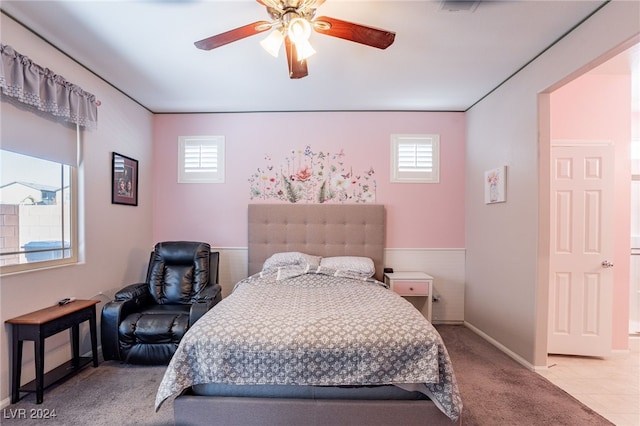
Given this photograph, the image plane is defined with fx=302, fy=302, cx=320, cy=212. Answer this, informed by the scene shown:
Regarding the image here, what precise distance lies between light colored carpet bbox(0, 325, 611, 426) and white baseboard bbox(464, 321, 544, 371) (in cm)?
5

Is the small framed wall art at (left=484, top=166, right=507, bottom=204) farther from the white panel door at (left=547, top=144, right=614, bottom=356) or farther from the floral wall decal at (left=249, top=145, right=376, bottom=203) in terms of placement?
the floral wall decal at (left=249, top=145, right=376, bottom=203)

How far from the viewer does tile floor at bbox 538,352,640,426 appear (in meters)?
2.14

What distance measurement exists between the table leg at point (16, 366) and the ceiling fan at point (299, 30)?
7.84 feet

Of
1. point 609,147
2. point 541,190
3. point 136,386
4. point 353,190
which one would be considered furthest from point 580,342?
point 136,386

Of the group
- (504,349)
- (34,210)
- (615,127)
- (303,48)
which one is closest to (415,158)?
(615,127)

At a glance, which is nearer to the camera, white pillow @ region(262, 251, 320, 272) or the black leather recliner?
the black leather recliner

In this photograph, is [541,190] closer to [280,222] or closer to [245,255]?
[280,222]

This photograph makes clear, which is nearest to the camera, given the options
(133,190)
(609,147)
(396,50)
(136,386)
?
(136,386)

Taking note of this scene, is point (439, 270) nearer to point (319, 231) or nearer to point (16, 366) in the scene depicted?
point (319, 231)

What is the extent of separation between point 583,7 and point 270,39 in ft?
6.90

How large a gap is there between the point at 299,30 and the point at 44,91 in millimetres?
2200

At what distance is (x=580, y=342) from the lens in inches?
116

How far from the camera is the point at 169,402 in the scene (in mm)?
2174

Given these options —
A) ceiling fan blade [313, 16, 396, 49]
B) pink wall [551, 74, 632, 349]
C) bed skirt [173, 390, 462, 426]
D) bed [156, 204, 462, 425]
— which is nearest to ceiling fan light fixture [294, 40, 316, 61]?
ceiling fan blade [313, 16, 396, 49]
